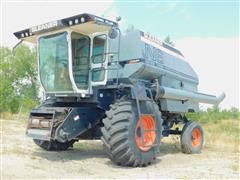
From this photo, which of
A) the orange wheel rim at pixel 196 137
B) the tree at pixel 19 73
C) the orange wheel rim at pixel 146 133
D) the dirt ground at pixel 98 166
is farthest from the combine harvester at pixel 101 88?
→ the tree at pixel 19 73

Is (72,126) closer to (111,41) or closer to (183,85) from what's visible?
(111,41)

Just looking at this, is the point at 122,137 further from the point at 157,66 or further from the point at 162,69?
the point at 162,69

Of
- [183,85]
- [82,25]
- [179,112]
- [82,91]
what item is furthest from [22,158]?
[183,85]

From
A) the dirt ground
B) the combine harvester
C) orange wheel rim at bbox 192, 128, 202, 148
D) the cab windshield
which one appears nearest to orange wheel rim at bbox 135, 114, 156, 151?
the combine harvester

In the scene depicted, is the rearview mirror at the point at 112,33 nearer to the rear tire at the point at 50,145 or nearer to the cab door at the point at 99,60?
the cab door at the point at 99,60

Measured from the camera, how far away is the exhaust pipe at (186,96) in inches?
388

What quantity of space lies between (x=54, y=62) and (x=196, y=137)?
200 inches

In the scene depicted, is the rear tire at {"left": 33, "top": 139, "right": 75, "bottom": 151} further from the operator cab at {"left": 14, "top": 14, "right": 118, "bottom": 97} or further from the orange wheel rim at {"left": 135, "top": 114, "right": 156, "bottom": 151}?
the orange wheel rim at {"left": 135, "top": 114, "right": 156, "bottom": 151}

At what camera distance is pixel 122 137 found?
7.68 meters

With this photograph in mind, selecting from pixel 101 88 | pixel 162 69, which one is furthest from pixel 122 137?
pixel 162 69

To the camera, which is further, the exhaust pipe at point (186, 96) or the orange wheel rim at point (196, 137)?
the orange wheel rim at point (196, 137)

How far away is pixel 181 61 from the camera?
1252 cm

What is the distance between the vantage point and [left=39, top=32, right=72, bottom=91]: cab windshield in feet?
29.0

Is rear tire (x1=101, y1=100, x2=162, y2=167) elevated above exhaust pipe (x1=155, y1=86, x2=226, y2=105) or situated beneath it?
situated beneath
